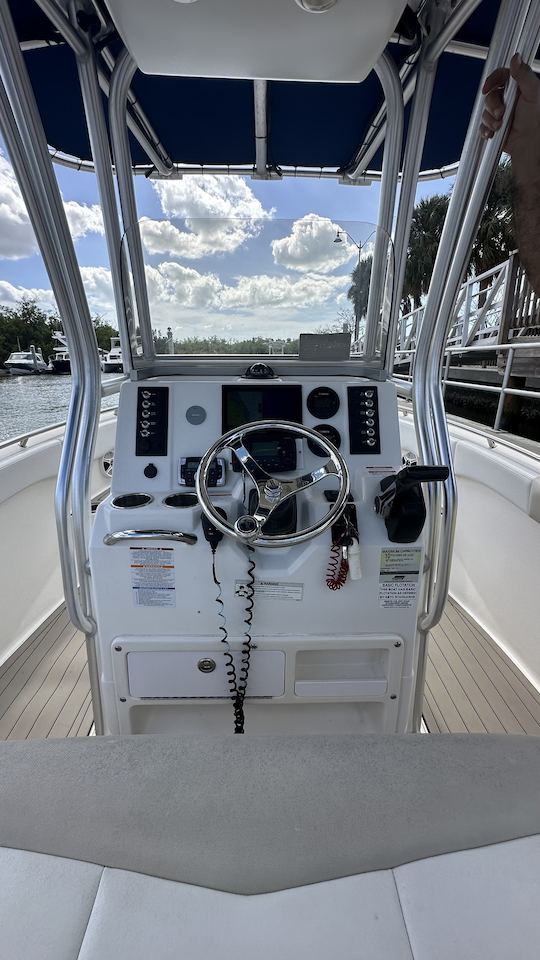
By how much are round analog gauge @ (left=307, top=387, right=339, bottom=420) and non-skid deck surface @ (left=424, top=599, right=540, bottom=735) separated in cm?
117

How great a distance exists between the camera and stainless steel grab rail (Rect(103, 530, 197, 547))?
127 centimetres

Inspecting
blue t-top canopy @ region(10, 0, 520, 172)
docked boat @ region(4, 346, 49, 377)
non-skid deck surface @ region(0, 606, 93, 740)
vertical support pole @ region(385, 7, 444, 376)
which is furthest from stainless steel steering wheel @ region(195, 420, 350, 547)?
docked boat @ region(4, 346, 49, 377)

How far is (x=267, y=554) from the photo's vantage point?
4.38 ft

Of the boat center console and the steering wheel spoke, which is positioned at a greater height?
the steering wheel spoke

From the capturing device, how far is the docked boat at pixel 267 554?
0.65 meters

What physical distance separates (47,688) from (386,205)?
2.28 metres

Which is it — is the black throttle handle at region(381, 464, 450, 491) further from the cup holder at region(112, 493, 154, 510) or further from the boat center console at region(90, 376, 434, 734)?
the cup holder at region(112, 493, 154, 510)

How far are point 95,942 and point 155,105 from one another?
2203 mm

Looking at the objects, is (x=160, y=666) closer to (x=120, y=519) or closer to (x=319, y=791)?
(x=120, y=519)

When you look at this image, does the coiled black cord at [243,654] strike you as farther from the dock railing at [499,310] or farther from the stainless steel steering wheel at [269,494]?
the dock railing at [499,310]

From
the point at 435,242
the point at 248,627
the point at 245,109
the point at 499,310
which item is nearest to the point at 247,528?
the point at 248,627

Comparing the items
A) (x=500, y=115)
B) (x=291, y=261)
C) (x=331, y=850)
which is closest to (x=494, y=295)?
(x=291, y=261)

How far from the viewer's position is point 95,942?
1.85 ft

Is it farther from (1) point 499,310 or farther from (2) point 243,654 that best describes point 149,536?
(1) point 499,310
